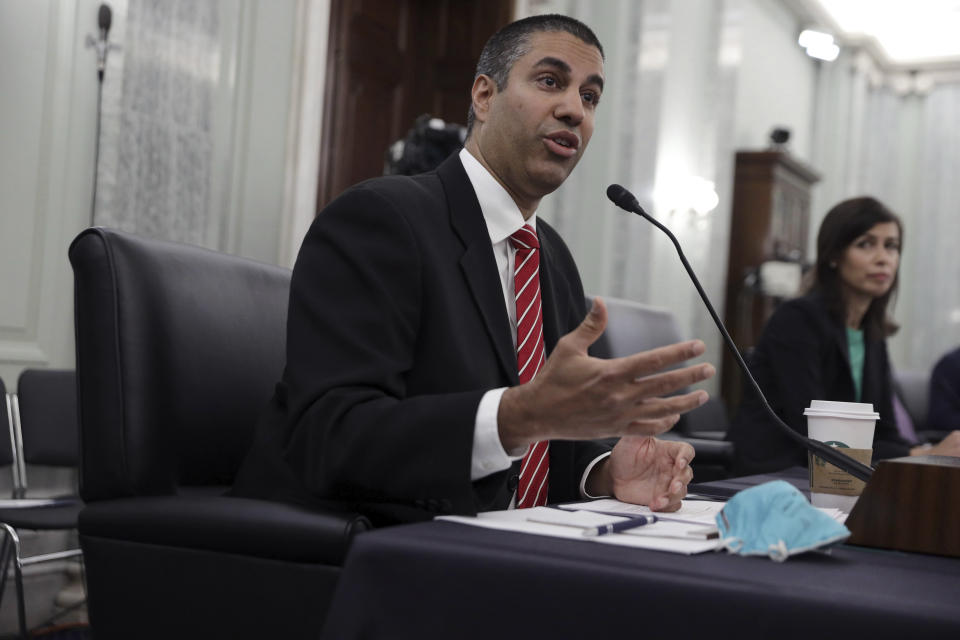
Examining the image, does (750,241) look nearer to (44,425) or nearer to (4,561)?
(44,425)

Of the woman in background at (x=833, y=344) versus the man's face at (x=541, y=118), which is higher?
the man's face at (x=541, y=118)

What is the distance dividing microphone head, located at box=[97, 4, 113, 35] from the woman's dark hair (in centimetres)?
262

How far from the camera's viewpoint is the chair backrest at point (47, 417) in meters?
3.47

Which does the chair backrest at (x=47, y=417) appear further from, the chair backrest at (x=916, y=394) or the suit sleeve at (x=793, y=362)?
→ the chair backrest at (x=916, y=394)

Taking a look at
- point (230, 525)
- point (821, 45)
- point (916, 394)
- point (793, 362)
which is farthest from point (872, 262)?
point (821, 45)

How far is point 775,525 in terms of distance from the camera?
Answer: 100cm

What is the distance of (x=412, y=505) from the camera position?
1.25 metres

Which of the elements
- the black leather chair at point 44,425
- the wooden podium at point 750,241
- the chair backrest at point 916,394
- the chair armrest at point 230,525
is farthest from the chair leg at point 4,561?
the wooden podium at point 750,241

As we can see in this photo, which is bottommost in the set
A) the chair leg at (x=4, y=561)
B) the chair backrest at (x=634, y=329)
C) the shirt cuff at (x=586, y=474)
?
the chair leg at (x=4, y=561)

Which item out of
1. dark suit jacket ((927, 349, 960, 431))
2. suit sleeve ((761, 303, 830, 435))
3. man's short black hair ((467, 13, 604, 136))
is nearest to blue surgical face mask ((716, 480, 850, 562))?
man's short black hair ((467, 13, 604, 136))

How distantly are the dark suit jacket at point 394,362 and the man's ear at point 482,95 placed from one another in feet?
0.58

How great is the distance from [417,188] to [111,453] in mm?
580

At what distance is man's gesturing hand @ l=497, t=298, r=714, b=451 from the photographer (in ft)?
3.33

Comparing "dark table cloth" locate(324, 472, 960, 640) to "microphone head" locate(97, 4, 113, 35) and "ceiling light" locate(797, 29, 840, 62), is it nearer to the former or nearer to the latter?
"microphone head" locate(97, 4, 113, 35)
